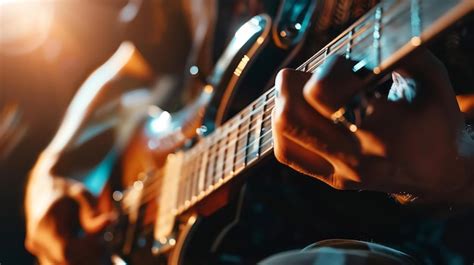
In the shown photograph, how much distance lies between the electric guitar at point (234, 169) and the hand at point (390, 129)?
0.03 meters

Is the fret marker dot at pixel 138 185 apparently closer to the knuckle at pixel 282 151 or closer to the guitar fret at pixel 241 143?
the guitar fret at pixel 241 143

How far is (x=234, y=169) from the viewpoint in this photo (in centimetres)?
62

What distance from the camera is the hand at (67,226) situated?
0.94 meters

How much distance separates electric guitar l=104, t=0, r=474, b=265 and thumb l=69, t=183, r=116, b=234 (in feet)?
0.09

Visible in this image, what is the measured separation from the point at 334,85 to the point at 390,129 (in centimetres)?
6

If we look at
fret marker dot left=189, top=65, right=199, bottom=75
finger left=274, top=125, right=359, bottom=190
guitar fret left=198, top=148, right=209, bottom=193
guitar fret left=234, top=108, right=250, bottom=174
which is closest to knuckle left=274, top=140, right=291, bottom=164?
finger left=274, top=125, right=359, bottom=190

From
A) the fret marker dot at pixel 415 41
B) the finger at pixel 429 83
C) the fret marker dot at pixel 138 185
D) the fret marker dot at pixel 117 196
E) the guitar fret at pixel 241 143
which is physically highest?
the fret marker dot at pixel 415 41

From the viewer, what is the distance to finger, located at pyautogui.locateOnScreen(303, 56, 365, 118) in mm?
407

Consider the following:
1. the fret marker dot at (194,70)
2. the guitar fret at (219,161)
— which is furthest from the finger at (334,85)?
the fret marker dot at (194,70)

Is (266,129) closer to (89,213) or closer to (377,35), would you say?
(377,35)

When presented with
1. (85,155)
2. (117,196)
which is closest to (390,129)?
(117,196)

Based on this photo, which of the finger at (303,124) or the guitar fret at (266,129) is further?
the guitar fret at (266,129)

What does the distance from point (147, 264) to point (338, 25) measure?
1.63 feet

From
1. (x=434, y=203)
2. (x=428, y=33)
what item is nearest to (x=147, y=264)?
(x=434, y=203)
